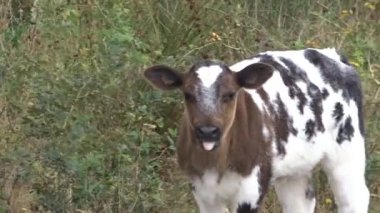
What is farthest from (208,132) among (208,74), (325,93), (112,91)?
(112,91)

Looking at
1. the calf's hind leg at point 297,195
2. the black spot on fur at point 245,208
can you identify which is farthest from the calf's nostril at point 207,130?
the calf's hind leg at point 297,195

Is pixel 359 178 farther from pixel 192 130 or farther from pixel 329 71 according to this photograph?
pixel 192 130

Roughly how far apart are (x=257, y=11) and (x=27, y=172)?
3.88 meters

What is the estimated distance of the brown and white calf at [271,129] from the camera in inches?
275

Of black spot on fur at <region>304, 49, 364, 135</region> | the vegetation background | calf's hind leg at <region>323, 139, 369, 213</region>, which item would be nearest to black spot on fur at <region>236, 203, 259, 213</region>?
calf's hind leg at <region>323, 139, 369, 213</region>

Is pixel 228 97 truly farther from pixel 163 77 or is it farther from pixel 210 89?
pixel 163 77

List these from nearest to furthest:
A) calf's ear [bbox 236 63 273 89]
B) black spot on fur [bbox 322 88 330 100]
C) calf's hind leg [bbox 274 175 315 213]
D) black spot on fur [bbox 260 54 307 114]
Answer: calf's ear [bbox 236 63 273 89], black spot on fur [bbox 260 54 307 114], black spot on fur [bbox 322 88 330 100], calf's hind leg [bbox 274 175 315 213]

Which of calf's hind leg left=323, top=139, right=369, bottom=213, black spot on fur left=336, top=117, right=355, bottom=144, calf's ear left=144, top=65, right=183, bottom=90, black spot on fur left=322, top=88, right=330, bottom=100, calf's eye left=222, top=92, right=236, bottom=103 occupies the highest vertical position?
calf's eye left=222, top=92, right=236, bottom=103

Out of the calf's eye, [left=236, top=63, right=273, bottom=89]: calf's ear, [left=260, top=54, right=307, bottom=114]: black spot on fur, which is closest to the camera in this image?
the calf's eye

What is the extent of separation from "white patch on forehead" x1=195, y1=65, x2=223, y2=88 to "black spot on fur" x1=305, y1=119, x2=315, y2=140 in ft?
2.86

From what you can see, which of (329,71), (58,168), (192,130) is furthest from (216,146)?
(58,168)

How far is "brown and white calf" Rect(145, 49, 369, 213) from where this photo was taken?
6.98 metres

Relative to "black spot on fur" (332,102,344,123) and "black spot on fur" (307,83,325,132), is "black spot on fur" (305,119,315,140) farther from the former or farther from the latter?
"black spot on fur" (332,102,344,123)

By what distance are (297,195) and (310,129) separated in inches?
30.2
